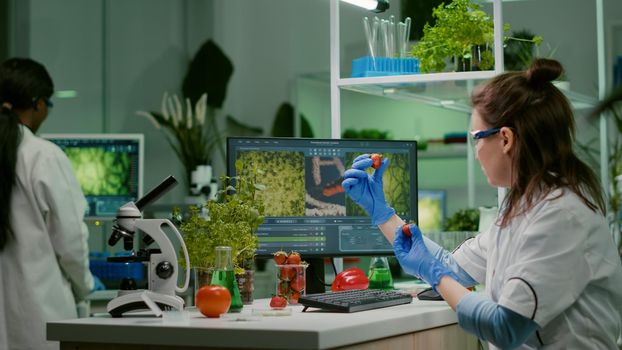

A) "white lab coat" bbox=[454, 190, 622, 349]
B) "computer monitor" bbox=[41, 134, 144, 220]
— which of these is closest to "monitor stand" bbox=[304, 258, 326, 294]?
"white lab coat" bbox=[454, 190, 622, 349]

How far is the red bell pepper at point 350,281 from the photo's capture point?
2.91 metres

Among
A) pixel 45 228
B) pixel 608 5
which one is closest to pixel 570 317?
pixel 45 228

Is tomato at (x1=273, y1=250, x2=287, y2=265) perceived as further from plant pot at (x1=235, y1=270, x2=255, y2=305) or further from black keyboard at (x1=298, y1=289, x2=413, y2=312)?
black keyboard at (x1=298, y1=289, x2=413, y2=312)

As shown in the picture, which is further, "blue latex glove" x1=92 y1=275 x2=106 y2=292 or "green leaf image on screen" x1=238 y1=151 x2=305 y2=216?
"blue latex glove" x1=92 y1=275 x2=106 y2=292

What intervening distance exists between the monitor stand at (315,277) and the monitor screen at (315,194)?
8 centimetres

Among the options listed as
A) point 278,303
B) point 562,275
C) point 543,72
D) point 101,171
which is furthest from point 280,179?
point 101,171

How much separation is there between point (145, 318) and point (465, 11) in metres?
1.74

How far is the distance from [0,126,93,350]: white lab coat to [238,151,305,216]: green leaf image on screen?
689 millimetres

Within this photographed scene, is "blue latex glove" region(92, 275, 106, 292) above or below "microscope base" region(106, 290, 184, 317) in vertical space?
below

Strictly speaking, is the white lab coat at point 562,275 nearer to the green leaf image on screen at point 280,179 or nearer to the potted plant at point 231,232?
the potted plant at point 231,232

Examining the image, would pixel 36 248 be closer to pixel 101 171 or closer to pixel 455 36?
pixel 455 36

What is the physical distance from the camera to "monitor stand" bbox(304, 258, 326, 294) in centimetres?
307

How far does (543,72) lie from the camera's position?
230 centimetres

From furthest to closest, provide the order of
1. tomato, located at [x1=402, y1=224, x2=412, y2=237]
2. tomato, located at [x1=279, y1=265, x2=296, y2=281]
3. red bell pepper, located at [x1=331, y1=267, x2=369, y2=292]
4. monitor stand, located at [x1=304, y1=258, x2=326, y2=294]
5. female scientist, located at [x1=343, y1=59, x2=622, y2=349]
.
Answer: monitor stand, located at [x1=304, y1=258, x2=326, y2=294]
red bell pepper, located at [x1=331, y1=267, x2=369, y2=292]
tomato, located at [x1=279, y1=265, x2=296, y2=281]
tomato, located at [x1=402, y1=224, x2=412, y2=237]
female scientist, located at [x1=343, y1=59, x2=622, y2=349]
